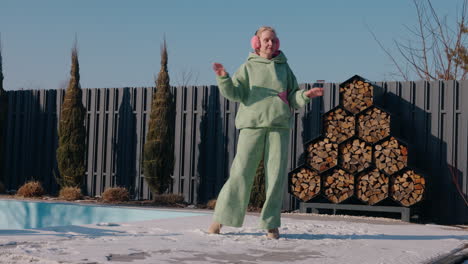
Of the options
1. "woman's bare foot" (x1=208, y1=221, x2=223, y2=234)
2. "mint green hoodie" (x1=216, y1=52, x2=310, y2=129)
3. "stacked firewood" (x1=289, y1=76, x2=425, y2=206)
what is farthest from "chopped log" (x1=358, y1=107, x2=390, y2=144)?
"woman's bare foot" (x1=208, y1=221, x2=223, y2=234)

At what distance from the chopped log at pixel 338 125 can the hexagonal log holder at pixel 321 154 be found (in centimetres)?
11

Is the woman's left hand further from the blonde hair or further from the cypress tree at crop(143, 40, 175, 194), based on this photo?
the cypress tree at crop(143, 40, 175, 194)

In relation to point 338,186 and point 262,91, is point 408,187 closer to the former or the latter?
point 338,186

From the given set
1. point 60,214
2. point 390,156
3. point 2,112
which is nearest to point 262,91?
point 390,156

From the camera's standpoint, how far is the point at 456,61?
1488 cm

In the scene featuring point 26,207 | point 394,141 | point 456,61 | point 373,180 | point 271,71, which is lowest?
point 26,207

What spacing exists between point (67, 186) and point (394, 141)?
6.61 metres

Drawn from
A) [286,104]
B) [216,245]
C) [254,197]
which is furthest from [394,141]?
[216,245]

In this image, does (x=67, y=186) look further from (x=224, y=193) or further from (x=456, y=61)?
(x=456, y=61)

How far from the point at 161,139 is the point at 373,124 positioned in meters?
4.17

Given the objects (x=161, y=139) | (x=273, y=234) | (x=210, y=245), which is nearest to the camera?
(x=210, y=245)

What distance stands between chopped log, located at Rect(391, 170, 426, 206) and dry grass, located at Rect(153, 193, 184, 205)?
4.12 m

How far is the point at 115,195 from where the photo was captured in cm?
1143

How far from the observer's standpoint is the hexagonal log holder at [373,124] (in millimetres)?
9047
